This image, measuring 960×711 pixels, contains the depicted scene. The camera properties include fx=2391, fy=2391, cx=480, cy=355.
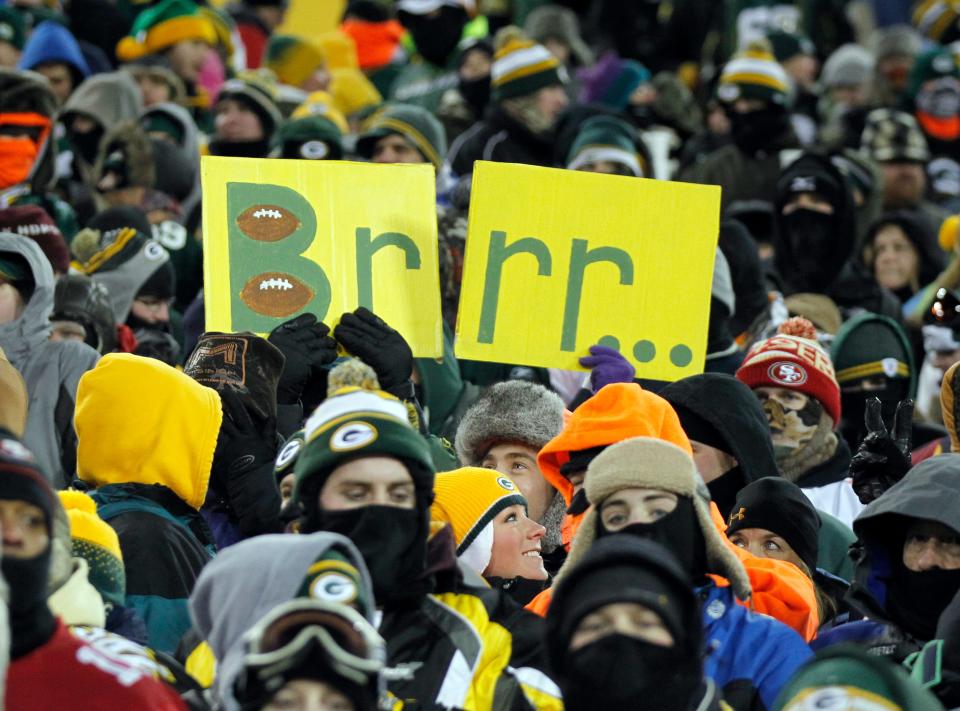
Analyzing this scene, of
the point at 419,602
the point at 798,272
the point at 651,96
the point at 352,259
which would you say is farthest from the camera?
the point at 651,96

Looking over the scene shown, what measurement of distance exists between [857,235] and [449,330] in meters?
3.29

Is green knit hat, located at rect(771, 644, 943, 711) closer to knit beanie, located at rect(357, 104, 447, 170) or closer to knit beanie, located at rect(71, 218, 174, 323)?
knit beanie, located at rect(71, 218, 174, 323)

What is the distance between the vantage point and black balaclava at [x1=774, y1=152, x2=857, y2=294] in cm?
1181

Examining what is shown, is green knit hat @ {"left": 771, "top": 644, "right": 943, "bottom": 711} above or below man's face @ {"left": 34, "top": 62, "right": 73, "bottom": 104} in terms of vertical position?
above

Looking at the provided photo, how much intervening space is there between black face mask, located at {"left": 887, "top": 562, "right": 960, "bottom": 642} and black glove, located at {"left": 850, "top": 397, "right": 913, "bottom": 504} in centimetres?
107

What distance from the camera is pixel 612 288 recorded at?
27.9 feet

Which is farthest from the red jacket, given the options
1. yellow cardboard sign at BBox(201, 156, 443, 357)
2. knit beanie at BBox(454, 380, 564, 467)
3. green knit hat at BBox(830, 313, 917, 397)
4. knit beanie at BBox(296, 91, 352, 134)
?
knit beanie at BBox(296, 91, 352, 134)

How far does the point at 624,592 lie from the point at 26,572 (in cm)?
132

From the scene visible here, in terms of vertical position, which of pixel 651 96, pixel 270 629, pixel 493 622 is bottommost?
pixel 651 96

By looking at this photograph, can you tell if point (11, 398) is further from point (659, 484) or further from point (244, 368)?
point (659, 484)

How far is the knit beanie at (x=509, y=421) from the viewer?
8141mm

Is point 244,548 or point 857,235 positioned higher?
point 244,548

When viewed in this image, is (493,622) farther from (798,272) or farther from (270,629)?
(798,272)

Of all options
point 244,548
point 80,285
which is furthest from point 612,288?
point 244,548
